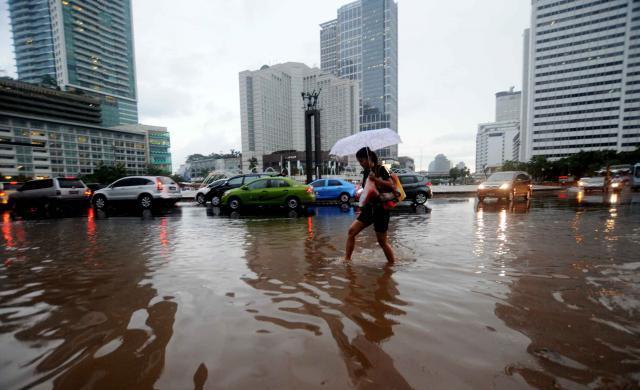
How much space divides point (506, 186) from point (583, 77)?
15050cm

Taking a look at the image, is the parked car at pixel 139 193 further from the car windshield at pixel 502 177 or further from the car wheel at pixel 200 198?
the car windshield at pixel 502 177

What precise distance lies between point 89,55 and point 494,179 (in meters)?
206

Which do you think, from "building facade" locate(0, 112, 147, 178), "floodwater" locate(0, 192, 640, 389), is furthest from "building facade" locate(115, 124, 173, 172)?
"floodwater" locate(0, 192, 640, 389)

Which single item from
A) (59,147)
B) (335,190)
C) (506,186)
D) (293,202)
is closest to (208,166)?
(59,147)

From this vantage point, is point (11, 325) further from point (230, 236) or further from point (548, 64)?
point (548, 64)

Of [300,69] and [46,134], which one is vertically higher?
[300,69]

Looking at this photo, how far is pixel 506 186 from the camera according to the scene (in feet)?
47.4

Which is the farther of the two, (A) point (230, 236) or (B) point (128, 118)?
(B) point (128, 118)

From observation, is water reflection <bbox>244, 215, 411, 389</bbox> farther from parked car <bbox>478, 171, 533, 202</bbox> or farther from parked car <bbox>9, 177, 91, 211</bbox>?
parked car <bbox>9, 177, 91, 211</bbox>

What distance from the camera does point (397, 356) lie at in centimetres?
223

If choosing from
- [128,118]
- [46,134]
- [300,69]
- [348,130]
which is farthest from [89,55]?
[348,130]

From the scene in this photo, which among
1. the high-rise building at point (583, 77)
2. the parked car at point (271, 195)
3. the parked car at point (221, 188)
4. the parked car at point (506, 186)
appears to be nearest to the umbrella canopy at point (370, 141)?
the parked car at point (271, 195)

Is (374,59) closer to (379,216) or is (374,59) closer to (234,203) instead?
(234,203)

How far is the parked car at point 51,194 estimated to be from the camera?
14148mm
